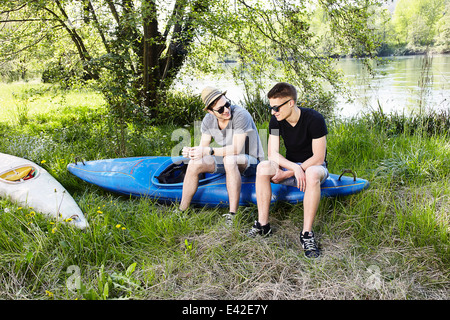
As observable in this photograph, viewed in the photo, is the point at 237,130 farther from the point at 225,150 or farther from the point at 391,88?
the point at 391,88

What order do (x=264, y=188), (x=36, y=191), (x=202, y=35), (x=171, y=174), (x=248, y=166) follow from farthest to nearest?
(x=202, y=35) < (x=171, y=174) < (x=36, y=191) < (x=248, y=166) < (x=264, y=188)

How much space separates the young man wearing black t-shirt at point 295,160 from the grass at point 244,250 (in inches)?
6.2

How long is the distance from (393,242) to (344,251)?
321 mm

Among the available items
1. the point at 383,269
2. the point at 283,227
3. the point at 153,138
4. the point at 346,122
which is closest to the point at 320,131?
the point at 283,227

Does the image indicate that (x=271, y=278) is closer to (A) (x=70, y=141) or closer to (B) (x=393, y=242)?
(B) (x=393, y=242)

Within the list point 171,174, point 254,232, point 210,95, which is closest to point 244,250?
point 254,232

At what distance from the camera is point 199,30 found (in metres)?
4.41

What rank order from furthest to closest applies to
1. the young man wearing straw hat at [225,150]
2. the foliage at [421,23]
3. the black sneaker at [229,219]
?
the foliage at [421,23]
the young man wearing straw hat at [225,150]
the black sneaker at [229,219]

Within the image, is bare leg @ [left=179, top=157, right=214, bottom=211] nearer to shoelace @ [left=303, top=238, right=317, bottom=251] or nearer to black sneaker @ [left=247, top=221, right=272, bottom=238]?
black sneaker @ [left=247, top=221, right=272, bottom=238]

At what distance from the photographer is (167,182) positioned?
3.03 m

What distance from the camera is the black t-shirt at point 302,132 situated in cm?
227

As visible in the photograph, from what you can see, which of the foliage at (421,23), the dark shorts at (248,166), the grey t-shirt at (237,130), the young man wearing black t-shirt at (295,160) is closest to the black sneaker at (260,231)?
the young man wearing black t-shirt at (295,160)

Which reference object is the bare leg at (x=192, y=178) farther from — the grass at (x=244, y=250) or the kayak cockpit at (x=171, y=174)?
the kayak cockpit at (x=171, y=174)

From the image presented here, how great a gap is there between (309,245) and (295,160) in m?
0.64
